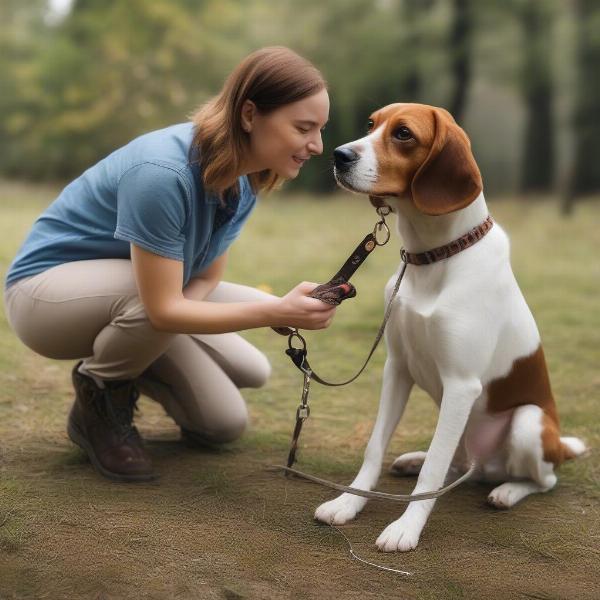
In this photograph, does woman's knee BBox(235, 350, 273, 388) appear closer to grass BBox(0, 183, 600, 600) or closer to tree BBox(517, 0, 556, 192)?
grass BBox(0, 183, 600, 600)

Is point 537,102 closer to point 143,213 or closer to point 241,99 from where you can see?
point 241,99

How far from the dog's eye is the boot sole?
1.43m

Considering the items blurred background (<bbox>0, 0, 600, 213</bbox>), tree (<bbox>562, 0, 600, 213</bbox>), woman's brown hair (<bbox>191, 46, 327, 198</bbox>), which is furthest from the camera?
blurred background (<bbox>0, 0, 600, 213</bbox>)

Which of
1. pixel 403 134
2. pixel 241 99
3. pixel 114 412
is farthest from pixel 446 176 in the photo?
pixel 114 412

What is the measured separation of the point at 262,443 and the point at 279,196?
1100cm

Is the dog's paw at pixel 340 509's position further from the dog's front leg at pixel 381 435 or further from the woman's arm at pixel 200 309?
the woman's arm at pixel 200 309

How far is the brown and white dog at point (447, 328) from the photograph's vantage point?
8.09 feet

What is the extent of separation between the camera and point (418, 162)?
2496 millimetres

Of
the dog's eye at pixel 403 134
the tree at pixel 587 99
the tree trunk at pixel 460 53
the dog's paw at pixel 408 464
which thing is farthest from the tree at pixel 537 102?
the dog's eye at pixel 403 134

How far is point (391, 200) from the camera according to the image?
2.59 m

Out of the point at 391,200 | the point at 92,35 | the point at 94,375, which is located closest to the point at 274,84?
the point at 391,200

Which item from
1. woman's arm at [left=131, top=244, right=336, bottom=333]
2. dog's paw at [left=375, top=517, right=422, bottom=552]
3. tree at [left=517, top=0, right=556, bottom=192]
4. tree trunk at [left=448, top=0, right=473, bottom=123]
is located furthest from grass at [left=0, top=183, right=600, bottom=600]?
tree at [left=517, top=0, right=556, bottom=192]

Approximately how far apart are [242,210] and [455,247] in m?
0.86

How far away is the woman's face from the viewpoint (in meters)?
2.60
